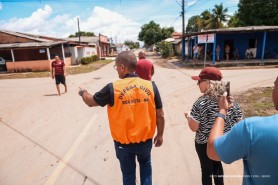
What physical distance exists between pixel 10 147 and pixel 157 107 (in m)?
3.88

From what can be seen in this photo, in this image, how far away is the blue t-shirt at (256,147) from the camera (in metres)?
1.17

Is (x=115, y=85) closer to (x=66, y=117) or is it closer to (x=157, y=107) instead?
(x=157, y=107)

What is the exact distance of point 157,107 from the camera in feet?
8.73

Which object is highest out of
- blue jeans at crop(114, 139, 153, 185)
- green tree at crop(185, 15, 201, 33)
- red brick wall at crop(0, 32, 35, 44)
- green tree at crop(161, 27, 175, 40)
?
green tree at crop(185, 15, 201, 33)

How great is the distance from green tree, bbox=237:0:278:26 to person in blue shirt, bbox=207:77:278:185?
131 ft

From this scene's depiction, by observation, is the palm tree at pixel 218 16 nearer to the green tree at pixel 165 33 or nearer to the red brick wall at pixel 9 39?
the green tree at pixel 165 33

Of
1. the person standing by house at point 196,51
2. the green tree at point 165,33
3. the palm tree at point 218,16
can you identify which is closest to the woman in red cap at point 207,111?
the person standing by house at point 196,51

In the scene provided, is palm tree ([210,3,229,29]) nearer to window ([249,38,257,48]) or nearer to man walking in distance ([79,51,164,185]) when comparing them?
window ([249,38,257,48])

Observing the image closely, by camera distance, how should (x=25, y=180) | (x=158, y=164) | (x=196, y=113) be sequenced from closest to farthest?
(x=196, y=113)
(x=25, y=180)
(x=158, y=164)

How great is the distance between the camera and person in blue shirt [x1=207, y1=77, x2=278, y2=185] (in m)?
1.18

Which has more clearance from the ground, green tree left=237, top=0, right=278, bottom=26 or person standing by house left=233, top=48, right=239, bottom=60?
green tree left=237, top=0, right=278, bottom=26

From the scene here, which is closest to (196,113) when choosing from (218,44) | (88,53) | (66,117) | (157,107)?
(157,107)

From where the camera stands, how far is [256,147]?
47.6 inches

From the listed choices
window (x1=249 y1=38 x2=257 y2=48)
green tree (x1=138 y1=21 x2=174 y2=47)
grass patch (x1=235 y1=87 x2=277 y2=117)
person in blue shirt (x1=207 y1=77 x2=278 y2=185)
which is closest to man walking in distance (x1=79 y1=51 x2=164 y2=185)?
person in blue shirt (x1=207 y1=77 x2=278 y2=185)
